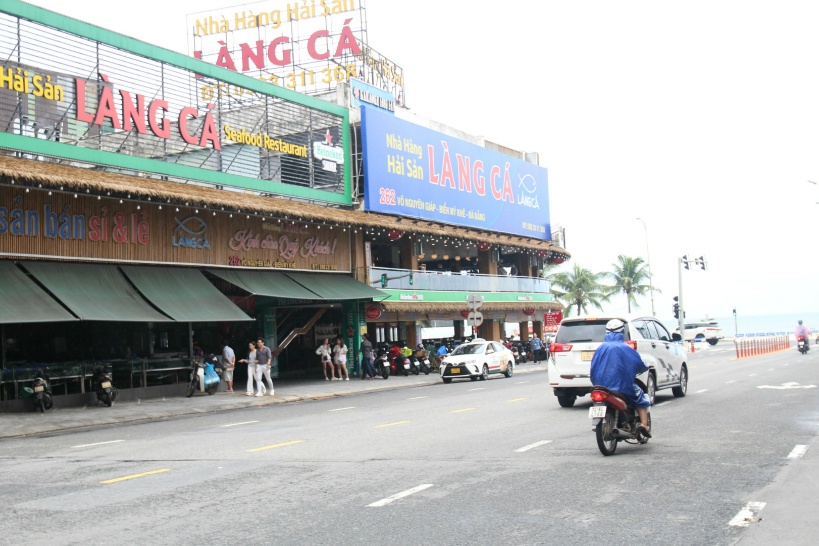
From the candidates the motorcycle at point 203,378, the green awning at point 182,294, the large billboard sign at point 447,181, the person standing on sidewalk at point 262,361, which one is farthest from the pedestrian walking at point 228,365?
the large billboard sign at point 447,181

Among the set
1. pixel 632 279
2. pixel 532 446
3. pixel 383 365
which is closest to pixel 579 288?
pixel 632 279

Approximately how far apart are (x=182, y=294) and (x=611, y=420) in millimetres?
17658

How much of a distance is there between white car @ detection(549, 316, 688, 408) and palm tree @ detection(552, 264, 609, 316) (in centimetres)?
6355

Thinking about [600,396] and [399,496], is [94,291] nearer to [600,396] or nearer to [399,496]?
[600,396]

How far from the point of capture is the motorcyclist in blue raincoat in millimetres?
11312

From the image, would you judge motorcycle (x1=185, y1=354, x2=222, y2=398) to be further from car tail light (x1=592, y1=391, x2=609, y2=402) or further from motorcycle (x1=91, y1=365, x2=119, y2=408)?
car tail light (x1=592, y1=391, x2=609, y2=402)

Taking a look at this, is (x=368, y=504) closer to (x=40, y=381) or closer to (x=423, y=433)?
(x=423, y=433)

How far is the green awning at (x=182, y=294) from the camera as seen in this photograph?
81.4 ft

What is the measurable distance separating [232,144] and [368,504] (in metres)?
23.9

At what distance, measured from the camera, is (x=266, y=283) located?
30109 mm

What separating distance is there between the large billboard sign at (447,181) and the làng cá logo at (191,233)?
34.1ft

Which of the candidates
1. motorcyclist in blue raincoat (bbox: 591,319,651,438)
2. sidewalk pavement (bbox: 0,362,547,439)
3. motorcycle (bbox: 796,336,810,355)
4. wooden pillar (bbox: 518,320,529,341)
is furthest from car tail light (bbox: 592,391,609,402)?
wooden pillar (bbox: 518,320,529,341)

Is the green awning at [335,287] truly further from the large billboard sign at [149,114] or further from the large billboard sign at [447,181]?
the large billboard sign at [447,181]

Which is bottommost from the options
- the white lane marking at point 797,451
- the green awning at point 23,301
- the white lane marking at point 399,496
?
the white lane marking at point 797,451
